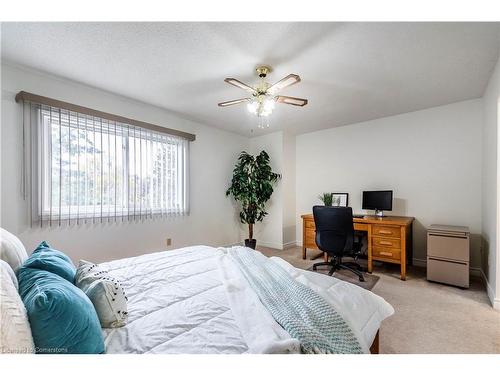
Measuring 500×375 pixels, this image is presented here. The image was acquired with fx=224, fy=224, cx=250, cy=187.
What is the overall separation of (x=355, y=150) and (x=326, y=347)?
142 inches

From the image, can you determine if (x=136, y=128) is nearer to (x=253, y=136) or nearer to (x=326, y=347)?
(x=253, y=136)

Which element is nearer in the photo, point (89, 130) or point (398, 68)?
point (398, 68)

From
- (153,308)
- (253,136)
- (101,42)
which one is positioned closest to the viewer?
(153,308)

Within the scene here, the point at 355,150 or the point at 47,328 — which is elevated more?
the point at 355,150

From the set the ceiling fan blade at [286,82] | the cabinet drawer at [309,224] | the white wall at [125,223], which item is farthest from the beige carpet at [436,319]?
the white wall at [125,223]

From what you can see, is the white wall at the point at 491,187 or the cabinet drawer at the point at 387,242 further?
the cabinet drawer at the point at 387,242

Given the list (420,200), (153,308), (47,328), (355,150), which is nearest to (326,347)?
(153,308)

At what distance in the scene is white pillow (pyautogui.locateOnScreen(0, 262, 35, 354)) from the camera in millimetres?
649

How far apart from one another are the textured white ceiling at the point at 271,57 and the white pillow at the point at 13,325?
1.77 m

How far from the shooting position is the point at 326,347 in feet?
2.82

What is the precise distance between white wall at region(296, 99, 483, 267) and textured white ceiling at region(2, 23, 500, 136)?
15.1 inches

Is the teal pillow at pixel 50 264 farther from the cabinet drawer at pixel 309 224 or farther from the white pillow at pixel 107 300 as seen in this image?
the cabinet drawer at pixel 309 224

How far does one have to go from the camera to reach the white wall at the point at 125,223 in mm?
2133

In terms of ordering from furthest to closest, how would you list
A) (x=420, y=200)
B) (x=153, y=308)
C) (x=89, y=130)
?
1. (x=420, y=200)
2. (x=89, y=130)
3. (x=153, y=308)
